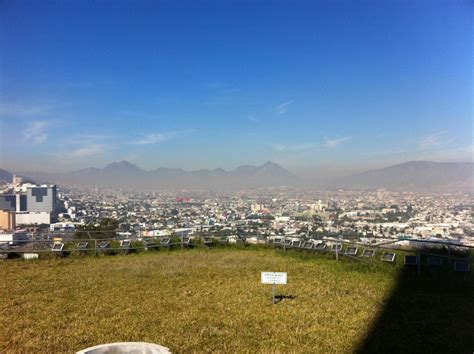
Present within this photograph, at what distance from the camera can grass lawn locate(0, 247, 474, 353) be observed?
6.06 meters

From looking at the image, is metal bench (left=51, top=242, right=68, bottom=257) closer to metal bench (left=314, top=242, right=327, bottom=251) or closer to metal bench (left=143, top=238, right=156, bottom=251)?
metal bench (left=143, top=238, right=156, bottom=251)

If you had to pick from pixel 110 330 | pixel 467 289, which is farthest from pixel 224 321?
pixel 467 289

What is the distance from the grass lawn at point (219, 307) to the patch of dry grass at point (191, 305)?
0.02 m

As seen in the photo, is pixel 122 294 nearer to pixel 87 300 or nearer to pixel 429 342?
pixel 87 300

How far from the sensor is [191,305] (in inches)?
312

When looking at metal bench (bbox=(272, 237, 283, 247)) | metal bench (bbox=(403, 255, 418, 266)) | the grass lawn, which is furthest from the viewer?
metal bench (bbox=(272, 237, 283, 247))

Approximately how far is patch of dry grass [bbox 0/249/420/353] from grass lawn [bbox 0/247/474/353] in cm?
2

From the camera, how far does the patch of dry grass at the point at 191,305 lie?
608 cm

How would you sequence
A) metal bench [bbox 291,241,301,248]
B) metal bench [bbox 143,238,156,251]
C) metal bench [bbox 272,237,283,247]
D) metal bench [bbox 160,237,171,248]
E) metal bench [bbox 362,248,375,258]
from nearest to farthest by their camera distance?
metal bench [bbox 362,248,375,258] → metal bench [bbox 291,241,301,248] → metal bench [bbox 143,238,156,251] → metal bench [bbox 160,237,171,248] → metal bench [bbox 272,237,283,247]

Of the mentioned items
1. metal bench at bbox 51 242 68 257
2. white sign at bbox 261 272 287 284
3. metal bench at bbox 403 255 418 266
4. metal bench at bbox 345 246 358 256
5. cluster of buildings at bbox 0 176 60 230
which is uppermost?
cluster of buildings at bbox 0 176 60 230

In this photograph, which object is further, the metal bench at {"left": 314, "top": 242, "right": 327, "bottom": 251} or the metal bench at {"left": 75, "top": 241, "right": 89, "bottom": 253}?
the metal bench at {"left": 75, "top": 241, "right": 89, "bottom": 253}

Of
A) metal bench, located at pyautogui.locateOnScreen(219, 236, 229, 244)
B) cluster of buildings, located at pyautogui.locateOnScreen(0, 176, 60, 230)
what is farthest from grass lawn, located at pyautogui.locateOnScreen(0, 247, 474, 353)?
cluster of buildings, located at pyautogui.locateOnScreen(0, 176, 60, 230)

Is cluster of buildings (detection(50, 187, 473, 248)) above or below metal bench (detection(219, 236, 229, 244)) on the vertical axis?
above

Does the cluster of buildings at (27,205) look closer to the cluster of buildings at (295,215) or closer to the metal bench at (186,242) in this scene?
the cluster of buildings at (295,215)
